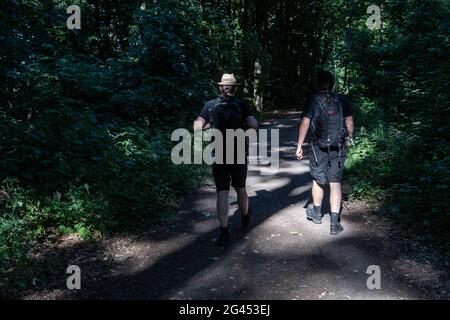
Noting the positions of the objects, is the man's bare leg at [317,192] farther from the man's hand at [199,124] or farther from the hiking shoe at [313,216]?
the man's hand at [199,124]

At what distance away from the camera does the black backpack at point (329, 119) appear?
243 inches

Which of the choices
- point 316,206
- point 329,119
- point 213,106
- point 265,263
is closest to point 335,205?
point 316,206

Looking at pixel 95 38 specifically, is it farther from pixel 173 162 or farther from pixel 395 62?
pixel 395 62

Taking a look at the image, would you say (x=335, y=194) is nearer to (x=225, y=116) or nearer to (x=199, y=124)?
(x=225, y=116)

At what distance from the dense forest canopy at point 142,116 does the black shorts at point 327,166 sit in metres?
1.44

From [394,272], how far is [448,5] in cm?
923

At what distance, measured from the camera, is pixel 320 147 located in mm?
6305

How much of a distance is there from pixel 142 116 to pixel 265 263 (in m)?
6.88

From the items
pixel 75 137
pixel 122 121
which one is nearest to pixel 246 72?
pixel 122 121

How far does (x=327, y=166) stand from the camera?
20.8 feet

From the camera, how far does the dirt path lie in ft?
15.0

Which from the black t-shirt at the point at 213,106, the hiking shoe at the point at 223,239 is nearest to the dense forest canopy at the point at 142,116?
the hiking shoe at the point at 223,239

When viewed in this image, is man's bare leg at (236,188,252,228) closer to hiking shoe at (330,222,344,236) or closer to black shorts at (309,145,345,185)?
black shorts at (309,145,345,185)
